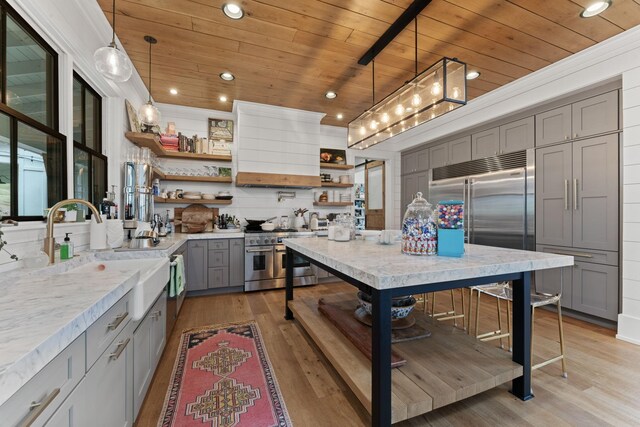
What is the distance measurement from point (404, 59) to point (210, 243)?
11.1ft

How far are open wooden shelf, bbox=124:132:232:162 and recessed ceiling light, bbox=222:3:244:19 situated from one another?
5.85 ft

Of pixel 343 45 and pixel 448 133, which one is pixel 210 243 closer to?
pixel 343 45

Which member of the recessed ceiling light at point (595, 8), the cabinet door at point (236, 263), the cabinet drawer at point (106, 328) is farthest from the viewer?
the cabinet door at point (236, 263)

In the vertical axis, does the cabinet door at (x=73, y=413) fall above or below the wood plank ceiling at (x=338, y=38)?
below

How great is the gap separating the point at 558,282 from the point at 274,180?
3924mm

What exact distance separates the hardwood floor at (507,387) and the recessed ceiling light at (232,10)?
286cm

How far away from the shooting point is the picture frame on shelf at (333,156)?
529 cm

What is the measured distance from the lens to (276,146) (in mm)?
4488

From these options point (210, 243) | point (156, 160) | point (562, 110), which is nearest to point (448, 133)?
point (562, 110)

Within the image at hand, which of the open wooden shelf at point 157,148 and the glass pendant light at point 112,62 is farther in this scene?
the open wooden shelf at point 157,148

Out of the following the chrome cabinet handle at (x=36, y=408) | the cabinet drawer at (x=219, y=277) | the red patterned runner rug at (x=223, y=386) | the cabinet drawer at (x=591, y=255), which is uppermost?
the cabinet drawer at (x=591, y=255)

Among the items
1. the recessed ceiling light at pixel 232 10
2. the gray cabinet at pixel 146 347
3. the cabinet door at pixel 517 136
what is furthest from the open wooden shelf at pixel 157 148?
the cabinet door at pixel 517 136

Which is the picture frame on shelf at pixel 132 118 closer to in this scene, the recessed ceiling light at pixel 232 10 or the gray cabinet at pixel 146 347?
the recessed ceiling light at pixel 232 10

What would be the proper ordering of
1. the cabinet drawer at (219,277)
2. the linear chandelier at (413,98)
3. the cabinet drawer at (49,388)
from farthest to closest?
the cabinet drawer at (219,277) < the linear chandelier at (413,98) < the cabinet drawer at (49,388)
